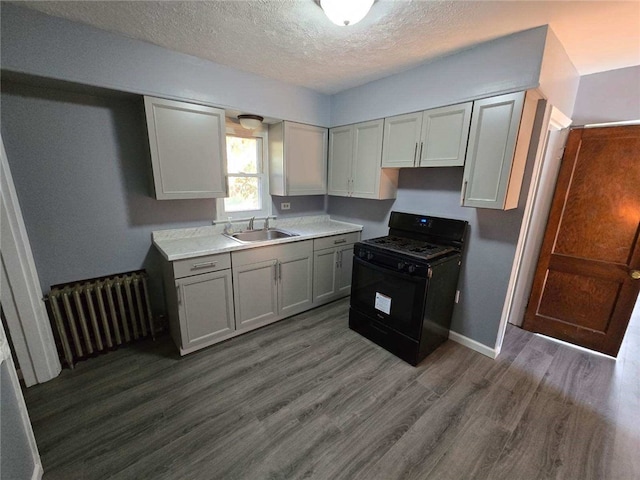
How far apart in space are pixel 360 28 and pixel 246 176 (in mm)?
1808

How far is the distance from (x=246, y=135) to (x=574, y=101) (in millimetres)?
3211

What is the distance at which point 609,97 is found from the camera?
2203 mm

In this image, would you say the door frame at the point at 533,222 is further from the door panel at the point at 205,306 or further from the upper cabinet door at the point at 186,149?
the upper cabinet door at the point at 186,149

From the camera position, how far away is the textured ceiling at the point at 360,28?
4.88 ft

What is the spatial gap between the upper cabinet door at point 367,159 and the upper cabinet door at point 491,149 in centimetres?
90

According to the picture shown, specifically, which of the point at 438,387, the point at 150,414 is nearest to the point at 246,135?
the point at 150,414

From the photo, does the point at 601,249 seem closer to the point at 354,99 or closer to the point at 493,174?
the point at 493,174

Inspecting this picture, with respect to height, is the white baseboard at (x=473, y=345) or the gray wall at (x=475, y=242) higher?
the gray wall at (x=475, y=242)

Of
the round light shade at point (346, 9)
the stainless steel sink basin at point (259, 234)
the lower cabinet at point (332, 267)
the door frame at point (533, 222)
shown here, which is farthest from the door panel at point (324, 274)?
the round light shade at point (346, 9)

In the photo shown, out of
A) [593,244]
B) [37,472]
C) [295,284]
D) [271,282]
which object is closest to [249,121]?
[271,282]

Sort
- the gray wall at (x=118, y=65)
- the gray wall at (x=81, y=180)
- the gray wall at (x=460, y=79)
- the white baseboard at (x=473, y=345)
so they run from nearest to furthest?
the gray wall at (x=118, y=65), the gray wall at (x=460, y=79), the gray wall at (x=81, y=180), the white baseboard at (x=473, y=345)

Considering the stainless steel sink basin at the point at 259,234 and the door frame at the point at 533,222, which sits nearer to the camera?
the door frame at the point at 533,222

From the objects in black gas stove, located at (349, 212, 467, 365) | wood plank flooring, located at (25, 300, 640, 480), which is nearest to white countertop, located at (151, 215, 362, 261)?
black gas stove, located at (349, 212, 467, 365)

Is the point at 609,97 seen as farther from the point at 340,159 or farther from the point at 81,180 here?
the point at 81,180
